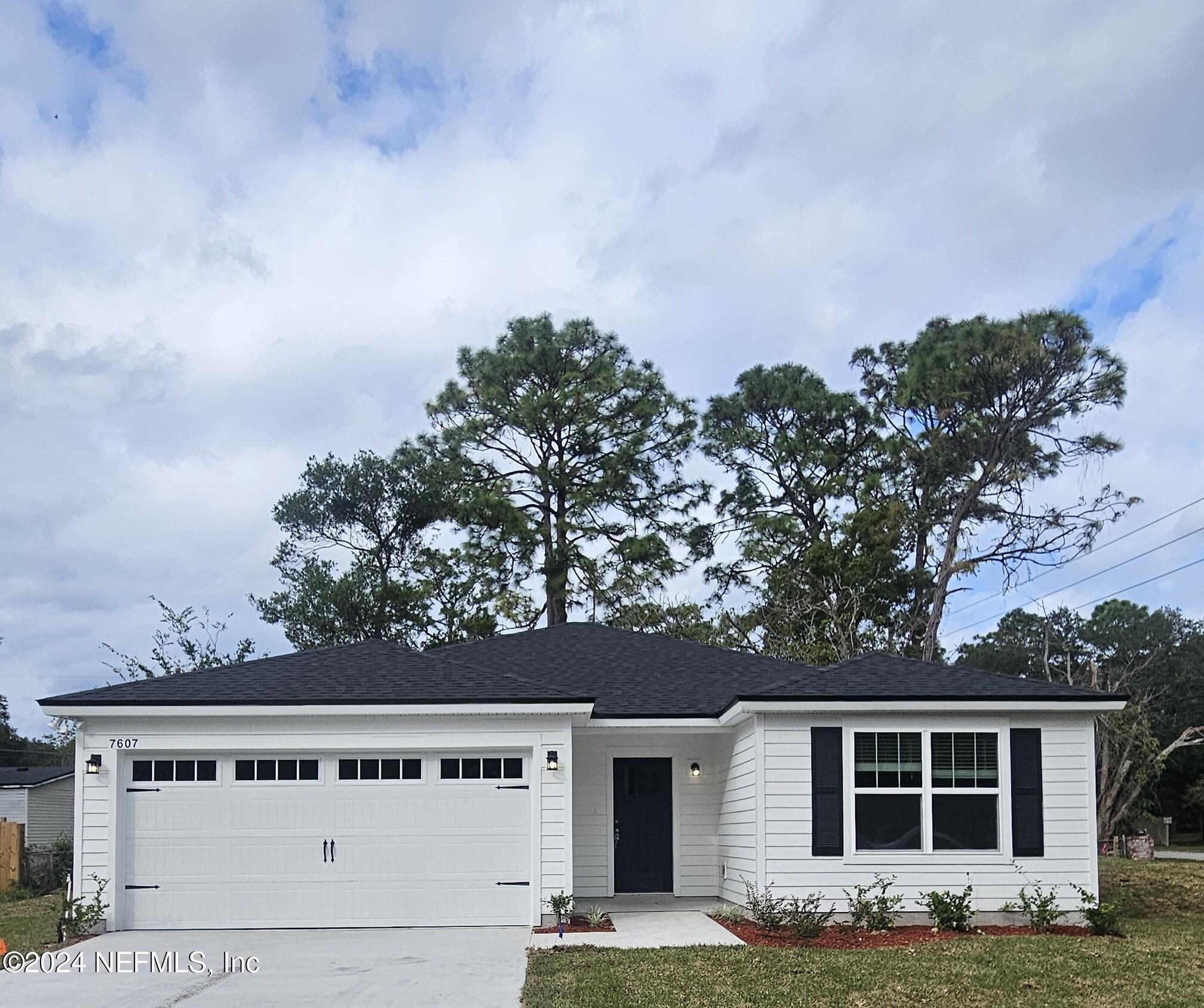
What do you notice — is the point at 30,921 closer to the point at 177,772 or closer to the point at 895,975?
the point at 177,772

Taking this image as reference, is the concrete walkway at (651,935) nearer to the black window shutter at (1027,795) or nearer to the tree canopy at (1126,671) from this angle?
the black window shutter at (1027,795)

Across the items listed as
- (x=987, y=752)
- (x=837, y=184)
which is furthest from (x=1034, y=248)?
(x=987, y=752)

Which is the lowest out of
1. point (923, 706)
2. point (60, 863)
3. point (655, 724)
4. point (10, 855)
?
point (60, 863)

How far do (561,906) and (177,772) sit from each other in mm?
4787

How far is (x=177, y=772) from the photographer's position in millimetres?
14906

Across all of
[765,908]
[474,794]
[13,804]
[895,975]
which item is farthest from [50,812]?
[895,975]

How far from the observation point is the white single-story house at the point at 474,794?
47.4 feet

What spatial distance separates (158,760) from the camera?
14930mm

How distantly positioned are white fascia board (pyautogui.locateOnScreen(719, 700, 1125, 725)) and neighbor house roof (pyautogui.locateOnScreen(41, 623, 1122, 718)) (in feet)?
0.17

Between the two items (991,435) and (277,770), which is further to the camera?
(991,435)

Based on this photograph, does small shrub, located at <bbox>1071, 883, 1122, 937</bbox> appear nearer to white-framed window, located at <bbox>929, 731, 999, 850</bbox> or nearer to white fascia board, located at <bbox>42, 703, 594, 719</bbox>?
white-framed window, located at <bbox>929, 731, 999, 850</bbox>

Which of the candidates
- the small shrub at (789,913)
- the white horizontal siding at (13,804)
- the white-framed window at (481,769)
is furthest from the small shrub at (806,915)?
the white horizontal siding at (13,804)

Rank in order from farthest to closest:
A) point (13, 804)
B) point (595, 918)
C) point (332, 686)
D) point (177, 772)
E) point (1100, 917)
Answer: point (13, 804) < point (332, 686) < point (177, 772) < point (595, 918) < point (1100, 917)

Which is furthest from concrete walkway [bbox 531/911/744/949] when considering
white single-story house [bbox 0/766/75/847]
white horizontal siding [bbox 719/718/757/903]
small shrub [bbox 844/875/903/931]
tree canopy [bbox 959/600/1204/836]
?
tree canopy [bbox 959/600/1204/836]
